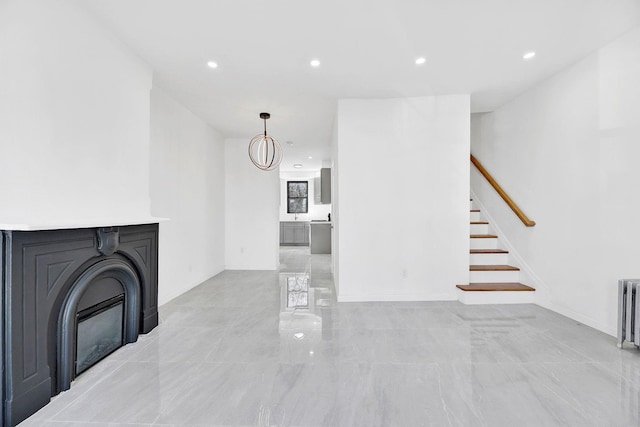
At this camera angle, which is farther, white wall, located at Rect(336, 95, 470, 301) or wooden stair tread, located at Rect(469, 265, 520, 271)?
wooden stair tread, located at Rect(469, 265, 520, 271)

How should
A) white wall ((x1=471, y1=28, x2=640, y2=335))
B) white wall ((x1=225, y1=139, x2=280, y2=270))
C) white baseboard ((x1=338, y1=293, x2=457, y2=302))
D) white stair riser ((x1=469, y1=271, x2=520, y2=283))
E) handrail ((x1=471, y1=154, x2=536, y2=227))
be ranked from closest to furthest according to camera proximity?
1. white wall ((x1=471, y1=28, x2=640, y2=335))
2. handrail ((x1=471, y1=154, x2=536, y2=227))
3. white baseboard ((x1=338, y1=293, x2=457, y2=302))
4. white stair riser ((x1=469, y1=271, x2=520, y2=283))
5. white wall ((x1=225, y1=139, x2=280, y2=270))

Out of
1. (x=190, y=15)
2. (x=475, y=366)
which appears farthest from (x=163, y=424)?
(x=190, y=15)

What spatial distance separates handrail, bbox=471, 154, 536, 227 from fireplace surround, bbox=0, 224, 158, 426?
174 inches

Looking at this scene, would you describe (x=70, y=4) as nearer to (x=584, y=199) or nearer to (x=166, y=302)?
(x=166, y=302)

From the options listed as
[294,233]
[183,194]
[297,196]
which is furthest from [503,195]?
[297,196]

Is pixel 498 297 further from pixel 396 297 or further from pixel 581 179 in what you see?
pixel 581 179

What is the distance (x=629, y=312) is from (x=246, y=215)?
5.54m

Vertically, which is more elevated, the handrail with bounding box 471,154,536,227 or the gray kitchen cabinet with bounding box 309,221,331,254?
the handrail with bounding box 471,154,536,227

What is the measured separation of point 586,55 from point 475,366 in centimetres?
324

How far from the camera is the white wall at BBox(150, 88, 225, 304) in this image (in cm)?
368

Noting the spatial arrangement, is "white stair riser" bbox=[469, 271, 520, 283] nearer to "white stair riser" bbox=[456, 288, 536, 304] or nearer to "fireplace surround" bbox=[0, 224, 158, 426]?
"white stair riser" bbox=[456, 288, 536, 304]

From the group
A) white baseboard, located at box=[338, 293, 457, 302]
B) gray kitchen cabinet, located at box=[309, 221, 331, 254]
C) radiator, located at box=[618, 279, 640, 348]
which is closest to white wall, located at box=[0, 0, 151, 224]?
white baseboard, located at box=[338, 293, 457, 302]

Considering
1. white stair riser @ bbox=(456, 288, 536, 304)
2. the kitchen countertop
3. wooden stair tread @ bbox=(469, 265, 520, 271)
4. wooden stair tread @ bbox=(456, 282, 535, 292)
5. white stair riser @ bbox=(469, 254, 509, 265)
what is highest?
the kitchen countertop

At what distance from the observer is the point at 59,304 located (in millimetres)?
1900
